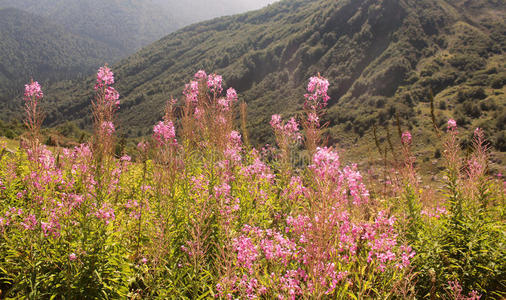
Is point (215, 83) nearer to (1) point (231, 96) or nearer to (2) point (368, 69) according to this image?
(1) point (231, 96)

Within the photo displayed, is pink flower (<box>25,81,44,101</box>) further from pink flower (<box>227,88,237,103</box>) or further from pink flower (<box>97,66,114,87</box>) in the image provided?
pink flower (<box>227,88,237,103</box>)

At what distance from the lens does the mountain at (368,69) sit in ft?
228

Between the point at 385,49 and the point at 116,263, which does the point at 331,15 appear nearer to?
the point at 385,49

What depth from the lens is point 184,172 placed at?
4.89m

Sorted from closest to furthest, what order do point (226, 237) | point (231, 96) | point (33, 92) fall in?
point (226, 237)
point (33, 92)
point (231, 96)

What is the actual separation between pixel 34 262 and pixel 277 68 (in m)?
153

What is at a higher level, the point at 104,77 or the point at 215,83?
the point at 104,77

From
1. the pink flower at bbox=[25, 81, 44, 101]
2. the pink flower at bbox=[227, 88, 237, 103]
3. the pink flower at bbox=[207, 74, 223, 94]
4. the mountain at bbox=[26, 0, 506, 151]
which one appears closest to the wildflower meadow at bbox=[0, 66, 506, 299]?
the pink flower at bbox=[25, 81, 44, 101]

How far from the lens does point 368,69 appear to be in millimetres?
105375

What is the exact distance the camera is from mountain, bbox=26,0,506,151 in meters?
69.6

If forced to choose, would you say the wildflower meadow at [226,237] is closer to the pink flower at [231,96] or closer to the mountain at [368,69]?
the pink flower at [231,96]

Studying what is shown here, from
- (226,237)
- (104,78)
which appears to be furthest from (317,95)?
(104,78)

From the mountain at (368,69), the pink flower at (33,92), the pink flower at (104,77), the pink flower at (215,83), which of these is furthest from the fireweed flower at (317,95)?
the mountain at (368,69)

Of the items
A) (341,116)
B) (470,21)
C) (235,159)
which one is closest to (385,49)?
(470,21)
